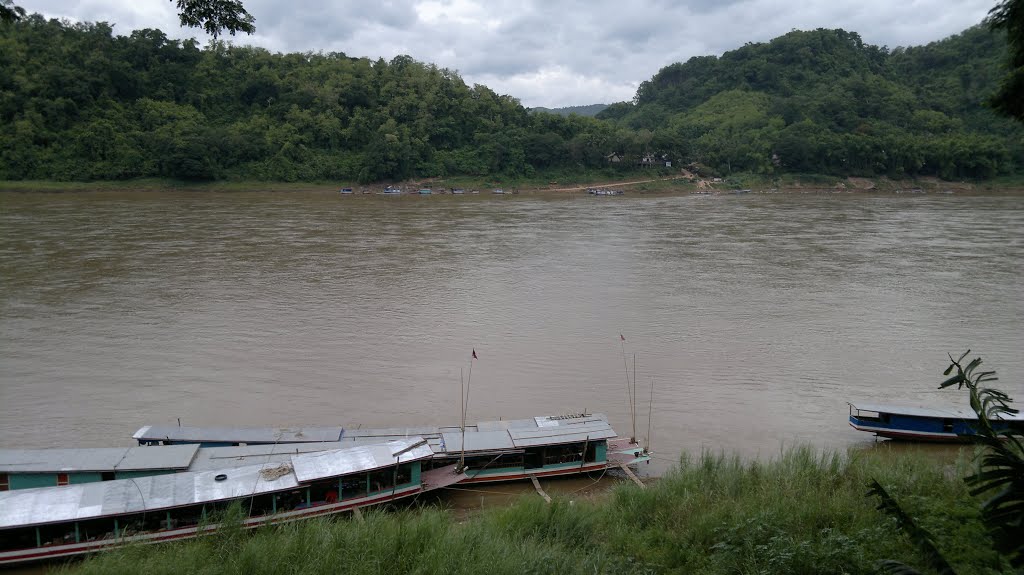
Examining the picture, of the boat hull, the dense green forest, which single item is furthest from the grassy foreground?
the dense green forest

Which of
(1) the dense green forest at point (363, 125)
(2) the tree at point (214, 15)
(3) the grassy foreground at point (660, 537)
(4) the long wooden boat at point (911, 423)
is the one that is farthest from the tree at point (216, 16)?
(1) the dense green forest at point (363, 125)

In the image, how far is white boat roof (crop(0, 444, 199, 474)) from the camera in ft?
23.7

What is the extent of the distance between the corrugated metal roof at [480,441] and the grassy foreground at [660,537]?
1.73 m

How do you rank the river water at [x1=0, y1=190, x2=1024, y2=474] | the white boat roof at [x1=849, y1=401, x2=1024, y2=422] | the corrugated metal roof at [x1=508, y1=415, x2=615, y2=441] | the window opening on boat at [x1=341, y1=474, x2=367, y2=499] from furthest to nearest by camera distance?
the river water at [x1=0, y1=190, x2=1024, y2=474] < the white boat roof at [x1=849, y1=401, x2=1024, y2=422] < the corrugated metal roof at [x1=508, y1=415, x2=615, y2=441] < the window opening on boat at [x1=341, y1=474, x2=367, y2=499]

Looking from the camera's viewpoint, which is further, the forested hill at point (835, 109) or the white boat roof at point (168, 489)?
the forested hill at point (835, 109)

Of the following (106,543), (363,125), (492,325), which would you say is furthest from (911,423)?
(363,125)

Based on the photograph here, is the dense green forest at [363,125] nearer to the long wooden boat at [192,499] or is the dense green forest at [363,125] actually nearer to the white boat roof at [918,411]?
the long wooden boat at [192,499]

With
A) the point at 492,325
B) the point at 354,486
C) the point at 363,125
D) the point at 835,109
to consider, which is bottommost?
the point at 354,486

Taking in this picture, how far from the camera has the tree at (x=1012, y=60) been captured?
417 centimetres

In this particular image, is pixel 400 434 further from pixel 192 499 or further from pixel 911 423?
pixel 911 423

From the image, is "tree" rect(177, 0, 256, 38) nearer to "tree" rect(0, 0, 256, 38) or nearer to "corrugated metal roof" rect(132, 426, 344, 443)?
"tree" rect(0, 0, 256, 38)

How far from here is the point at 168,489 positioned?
22.1 feet

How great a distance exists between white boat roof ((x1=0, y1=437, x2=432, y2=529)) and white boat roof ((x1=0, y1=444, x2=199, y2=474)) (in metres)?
0.48

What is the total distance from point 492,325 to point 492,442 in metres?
5.34
